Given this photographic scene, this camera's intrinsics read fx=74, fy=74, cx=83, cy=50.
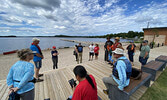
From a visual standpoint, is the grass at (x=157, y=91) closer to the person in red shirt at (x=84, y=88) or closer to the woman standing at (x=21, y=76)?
the person in red shirt at (x=84, y=88)

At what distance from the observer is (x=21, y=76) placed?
130 cm

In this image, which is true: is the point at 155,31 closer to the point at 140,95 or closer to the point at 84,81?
the point at 140,95

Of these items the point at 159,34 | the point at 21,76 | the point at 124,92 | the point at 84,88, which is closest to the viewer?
the point at 84,88

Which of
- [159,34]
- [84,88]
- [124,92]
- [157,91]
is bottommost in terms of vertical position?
[157,91]

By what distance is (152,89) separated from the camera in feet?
8.55

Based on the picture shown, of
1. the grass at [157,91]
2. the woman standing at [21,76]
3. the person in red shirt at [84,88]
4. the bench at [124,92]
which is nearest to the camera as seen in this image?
the person in red shirt at [84,88]

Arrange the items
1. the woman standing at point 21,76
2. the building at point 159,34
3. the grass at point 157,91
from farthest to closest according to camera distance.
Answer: the building at point 159,34, the grass at point 157,91, the woman standing at point 21,76

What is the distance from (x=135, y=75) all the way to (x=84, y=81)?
79.9 inches

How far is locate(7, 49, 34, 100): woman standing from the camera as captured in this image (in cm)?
130

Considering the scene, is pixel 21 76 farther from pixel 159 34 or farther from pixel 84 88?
pixel 159 34

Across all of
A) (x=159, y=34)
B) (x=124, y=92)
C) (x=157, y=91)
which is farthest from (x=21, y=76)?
(x=159, y=34)

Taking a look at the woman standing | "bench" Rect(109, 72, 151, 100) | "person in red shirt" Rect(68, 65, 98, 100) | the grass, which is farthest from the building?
the woman standing

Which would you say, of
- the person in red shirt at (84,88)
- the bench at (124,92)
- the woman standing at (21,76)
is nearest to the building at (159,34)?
the bench at (124,92)

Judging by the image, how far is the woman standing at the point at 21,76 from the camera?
130 centimetres
